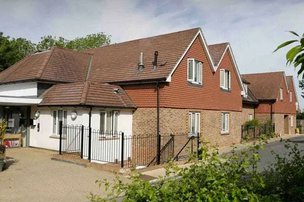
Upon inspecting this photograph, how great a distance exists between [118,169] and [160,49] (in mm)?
10821

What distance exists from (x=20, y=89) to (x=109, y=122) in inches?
294

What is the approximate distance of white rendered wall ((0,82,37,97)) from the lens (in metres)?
21.8

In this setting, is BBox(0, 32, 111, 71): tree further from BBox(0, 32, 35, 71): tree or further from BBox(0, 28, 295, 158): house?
BBox(0, 28, 295, 158): house

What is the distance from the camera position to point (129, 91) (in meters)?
21.6

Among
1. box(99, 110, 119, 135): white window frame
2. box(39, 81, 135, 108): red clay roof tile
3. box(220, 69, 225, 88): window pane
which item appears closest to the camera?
box(39, 81, 135, 108): red clay roof tile

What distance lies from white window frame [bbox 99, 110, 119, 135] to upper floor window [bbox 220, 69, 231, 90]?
1012 centimetres

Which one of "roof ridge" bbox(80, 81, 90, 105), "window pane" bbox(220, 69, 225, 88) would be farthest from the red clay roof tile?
"window pane" bbox(220, 69, 225, 88)

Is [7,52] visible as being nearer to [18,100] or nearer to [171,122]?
[18,100]

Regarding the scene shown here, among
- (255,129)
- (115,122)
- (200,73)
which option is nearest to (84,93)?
(115,122)

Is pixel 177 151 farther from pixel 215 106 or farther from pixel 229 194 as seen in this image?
pixel 229 194

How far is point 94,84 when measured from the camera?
63.9ft

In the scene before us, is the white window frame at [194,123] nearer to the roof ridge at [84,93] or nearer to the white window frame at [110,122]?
the white window frame at [110,122]

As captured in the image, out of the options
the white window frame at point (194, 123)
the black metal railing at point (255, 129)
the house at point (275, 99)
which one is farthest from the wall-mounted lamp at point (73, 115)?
the house at point (275, 99)

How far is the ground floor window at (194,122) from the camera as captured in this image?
2242 cm
